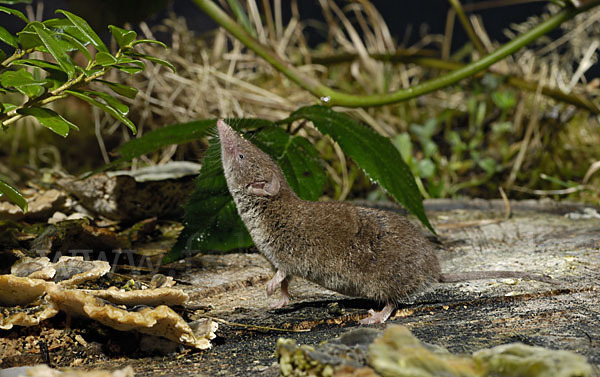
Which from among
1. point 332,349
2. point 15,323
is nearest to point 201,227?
point 15,323

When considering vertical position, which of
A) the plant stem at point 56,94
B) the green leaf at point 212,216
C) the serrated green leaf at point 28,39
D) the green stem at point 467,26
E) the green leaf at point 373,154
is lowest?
the green leaf at point 212,216

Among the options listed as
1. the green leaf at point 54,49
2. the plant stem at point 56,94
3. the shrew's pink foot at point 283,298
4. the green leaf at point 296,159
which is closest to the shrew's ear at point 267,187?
the green leaf at point 296,159

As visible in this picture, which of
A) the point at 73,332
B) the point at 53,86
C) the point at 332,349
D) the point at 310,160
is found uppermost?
the point at 53,86

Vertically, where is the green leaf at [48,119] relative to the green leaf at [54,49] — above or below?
below

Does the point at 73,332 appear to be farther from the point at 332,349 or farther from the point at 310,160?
the point at 310,160

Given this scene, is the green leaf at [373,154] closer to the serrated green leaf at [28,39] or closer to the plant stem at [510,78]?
A: the serrated green leaf at [28,39]

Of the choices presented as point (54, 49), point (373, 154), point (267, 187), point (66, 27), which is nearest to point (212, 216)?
point (267, 187)
